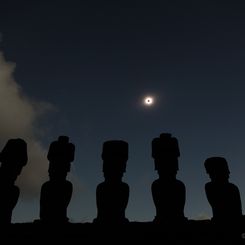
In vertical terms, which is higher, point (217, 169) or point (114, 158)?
point (114, 158)

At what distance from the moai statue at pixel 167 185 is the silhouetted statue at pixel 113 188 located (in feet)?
3.20

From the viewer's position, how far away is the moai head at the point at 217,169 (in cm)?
1232

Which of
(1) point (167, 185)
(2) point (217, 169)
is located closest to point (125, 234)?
(1) point (167, 185)

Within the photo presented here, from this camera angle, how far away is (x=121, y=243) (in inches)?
412

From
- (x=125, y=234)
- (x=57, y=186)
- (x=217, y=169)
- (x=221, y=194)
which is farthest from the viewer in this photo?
(x=217, y=169)

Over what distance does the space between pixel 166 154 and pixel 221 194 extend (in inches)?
84.1

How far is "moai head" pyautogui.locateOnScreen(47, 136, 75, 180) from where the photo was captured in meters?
12.5

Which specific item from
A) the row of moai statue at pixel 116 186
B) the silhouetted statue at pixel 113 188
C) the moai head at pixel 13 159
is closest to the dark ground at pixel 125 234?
the row of moai statue at pixel 116 186

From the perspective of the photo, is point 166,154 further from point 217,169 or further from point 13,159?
point 13,159

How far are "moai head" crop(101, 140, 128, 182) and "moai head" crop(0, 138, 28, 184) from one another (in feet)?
9.24

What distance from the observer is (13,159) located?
12.8 metres

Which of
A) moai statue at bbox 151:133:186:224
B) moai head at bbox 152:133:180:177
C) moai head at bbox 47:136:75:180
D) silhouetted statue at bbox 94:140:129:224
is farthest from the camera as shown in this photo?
moai head at bbox 47:136:75:180

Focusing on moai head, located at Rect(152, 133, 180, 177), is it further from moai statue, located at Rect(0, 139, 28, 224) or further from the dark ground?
moai statue, located at Rect(0, 139, 28, 224)

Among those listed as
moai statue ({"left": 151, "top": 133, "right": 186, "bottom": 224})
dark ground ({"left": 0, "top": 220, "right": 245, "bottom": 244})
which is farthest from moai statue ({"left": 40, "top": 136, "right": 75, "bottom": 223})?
moai statue ({"left": 151, "top": 133, "right": 186, "bottom": 224})
